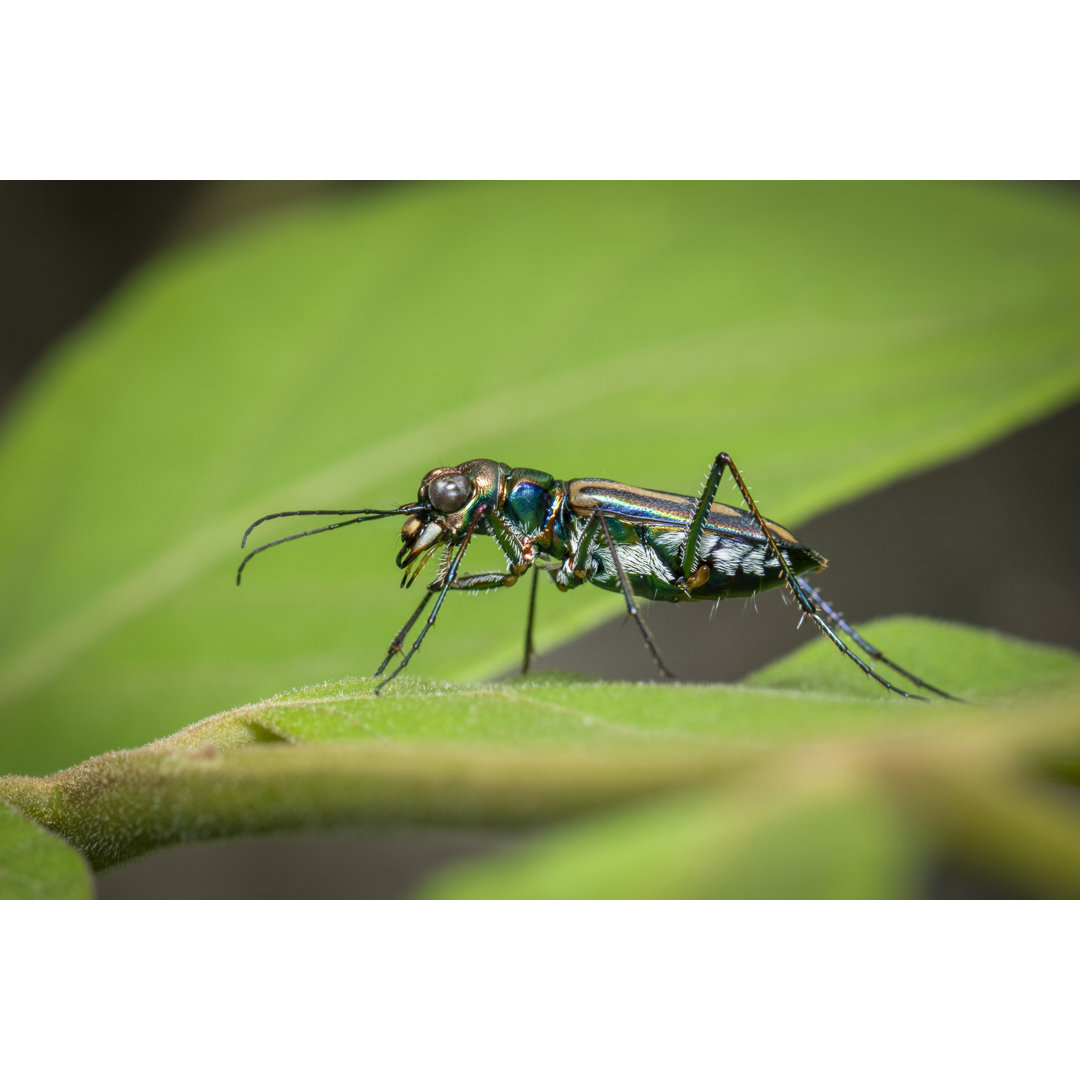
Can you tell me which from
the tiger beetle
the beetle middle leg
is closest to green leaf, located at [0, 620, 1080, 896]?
the beetle middle leg

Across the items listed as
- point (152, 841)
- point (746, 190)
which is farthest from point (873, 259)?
point (152, 841)

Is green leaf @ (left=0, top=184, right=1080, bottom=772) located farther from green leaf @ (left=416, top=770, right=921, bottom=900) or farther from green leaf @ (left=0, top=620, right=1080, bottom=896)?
green leaf @ (left=416, top=770, right=921, bottom=900)

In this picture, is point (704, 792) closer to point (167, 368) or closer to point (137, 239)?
point (167, 368)

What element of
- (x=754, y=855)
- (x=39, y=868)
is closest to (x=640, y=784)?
(x=754, y=855)

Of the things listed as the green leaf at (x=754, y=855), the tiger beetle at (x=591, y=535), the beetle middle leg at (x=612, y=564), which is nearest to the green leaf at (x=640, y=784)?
the green leaf at (x=754, y=855)

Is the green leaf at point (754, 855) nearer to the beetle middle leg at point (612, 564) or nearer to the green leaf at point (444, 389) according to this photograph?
the green leaf at point (444, 389)
